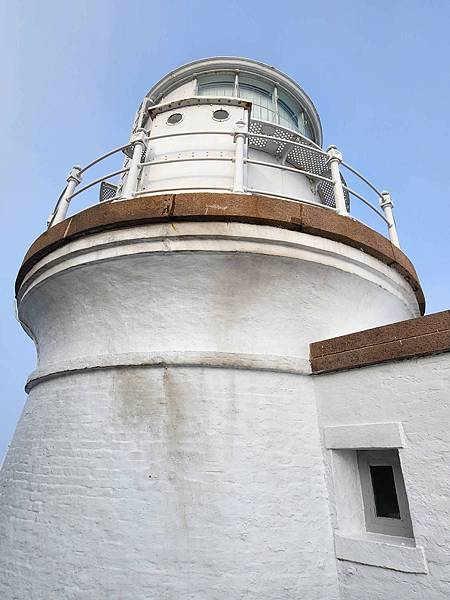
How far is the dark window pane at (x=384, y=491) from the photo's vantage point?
2.94m

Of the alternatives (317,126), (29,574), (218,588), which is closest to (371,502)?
(218,588)

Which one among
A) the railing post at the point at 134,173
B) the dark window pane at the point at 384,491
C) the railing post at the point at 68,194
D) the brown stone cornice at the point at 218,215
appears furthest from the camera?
the railing post at the point at 68,194

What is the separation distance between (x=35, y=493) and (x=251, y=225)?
10.4 feet

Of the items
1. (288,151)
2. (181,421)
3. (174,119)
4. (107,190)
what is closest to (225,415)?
(181,421)

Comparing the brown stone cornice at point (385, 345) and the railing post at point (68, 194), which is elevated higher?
the railing post at point (68, 194)

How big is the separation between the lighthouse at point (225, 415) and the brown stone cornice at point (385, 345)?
0.05 feet

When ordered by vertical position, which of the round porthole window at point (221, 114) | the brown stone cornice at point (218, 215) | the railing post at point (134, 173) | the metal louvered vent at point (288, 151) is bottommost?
the brown stone cornice at point (218, 215)

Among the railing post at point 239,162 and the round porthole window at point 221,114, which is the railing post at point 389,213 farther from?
the round porthole window at point 221,114

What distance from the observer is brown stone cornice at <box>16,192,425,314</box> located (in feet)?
10.7

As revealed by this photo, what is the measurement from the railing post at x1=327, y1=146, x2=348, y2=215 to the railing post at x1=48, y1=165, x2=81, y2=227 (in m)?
3.32

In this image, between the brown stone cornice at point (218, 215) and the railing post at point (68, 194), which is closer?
the brown stone cornice at point (218, 215)

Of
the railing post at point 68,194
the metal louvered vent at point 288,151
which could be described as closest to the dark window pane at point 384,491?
the metal louvered vent at point 288,151

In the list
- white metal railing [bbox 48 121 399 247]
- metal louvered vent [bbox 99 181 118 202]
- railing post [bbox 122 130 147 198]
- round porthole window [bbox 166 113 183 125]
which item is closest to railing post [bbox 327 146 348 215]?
white metal railing [bbox 48 121 399 247]

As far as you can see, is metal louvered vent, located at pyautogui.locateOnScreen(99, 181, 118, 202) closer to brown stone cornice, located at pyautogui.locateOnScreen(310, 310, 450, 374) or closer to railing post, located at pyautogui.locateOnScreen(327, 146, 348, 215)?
railing post, located at pyautogui.locateOnScreen(327, 146, 348, 215)
